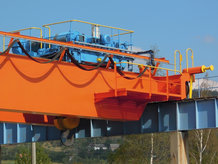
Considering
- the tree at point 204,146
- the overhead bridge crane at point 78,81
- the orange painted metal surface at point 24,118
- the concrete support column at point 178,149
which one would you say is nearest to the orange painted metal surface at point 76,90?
the overhead bridge crane at point 78,81

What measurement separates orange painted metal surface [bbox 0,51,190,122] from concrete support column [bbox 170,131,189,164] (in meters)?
1.65

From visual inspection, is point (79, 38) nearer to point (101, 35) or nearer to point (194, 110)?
point (101, 35)

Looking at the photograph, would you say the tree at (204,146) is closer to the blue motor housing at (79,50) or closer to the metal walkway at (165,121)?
the metal walkway at (165,121)

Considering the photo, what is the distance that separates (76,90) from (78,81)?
1.23 ft

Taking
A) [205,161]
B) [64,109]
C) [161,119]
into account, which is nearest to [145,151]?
[205,161]

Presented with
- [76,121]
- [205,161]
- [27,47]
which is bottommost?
[205,161]

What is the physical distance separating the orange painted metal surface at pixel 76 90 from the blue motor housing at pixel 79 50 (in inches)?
37.9

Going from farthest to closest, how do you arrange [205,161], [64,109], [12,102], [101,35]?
1. [205,161]
2. [101,35]
3. [64,109]
4. [12,102]

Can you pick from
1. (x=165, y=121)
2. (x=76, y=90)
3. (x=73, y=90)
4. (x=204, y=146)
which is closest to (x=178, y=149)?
(x=165, y=121)

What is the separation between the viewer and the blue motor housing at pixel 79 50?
2116 cm

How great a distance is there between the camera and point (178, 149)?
2145cm

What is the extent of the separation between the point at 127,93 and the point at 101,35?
4.07 meters

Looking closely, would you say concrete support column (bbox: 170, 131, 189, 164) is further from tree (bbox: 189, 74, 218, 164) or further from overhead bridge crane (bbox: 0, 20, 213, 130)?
tree (bbox: 189, 74, 218, 164)

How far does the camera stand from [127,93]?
19.9 meters
